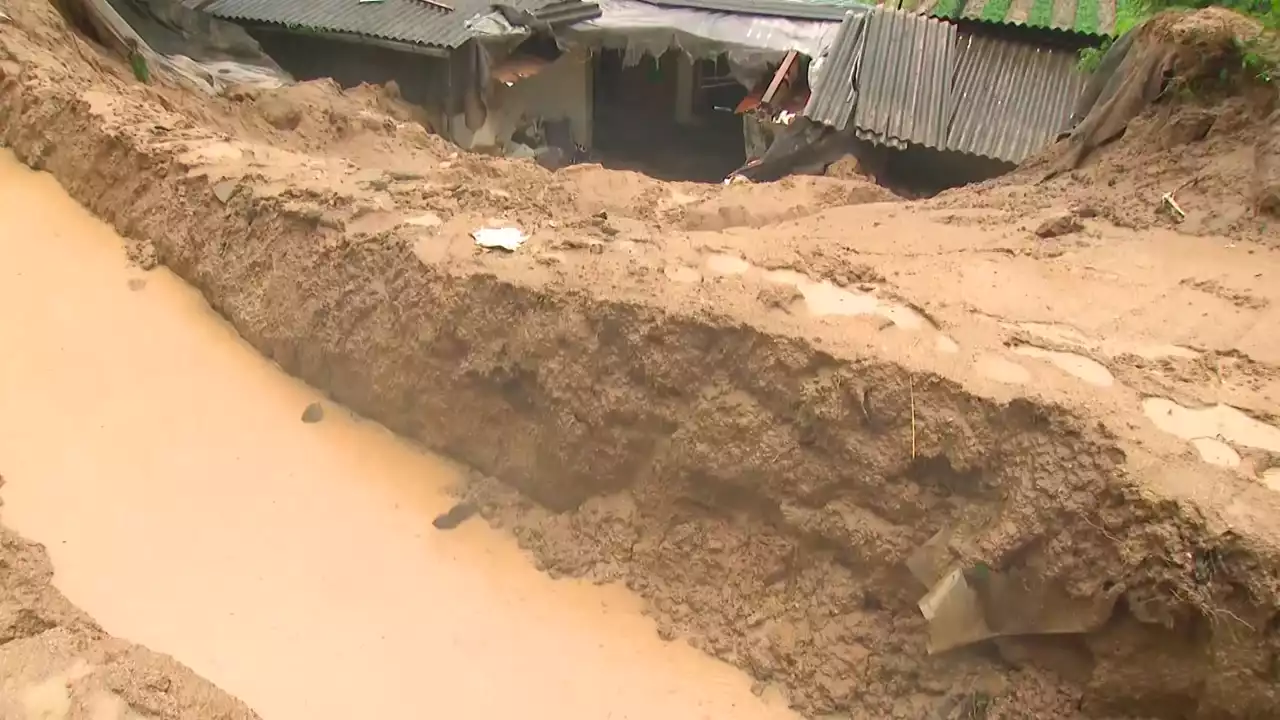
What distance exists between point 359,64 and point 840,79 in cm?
481

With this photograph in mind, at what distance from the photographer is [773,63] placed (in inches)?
363

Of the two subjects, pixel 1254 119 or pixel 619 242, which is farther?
pixel 1254 119

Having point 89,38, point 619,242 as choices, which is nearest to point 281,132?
point 89,38

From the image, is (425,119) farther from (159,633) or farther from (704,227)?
(159,633)

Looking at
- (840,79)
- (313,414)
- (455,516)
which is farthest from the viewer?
(840,79)

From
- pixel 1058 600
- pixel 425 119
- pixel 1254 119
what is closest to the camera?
pixel 1058 600

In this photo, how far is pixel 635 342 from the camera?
136 inches

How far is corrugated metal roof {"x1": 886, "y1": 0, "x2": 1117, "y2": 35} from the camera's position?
28.3ft

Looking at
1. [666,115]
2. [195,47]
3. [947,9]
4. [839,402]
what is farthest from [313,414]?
[666,115]

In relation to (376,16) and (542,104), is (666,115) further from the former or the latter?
(376,16)

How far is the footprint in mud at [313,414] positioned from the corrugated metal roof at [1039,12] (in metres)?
7.43

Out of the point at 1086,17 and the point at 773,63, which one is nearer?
the point at 1086,17

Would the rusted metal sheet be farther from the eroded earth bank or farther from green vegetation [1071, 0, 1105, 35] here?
green vegetation [1071, 0, 1105, 35]

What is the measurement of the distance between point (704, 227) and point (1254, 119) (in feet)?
8.93
